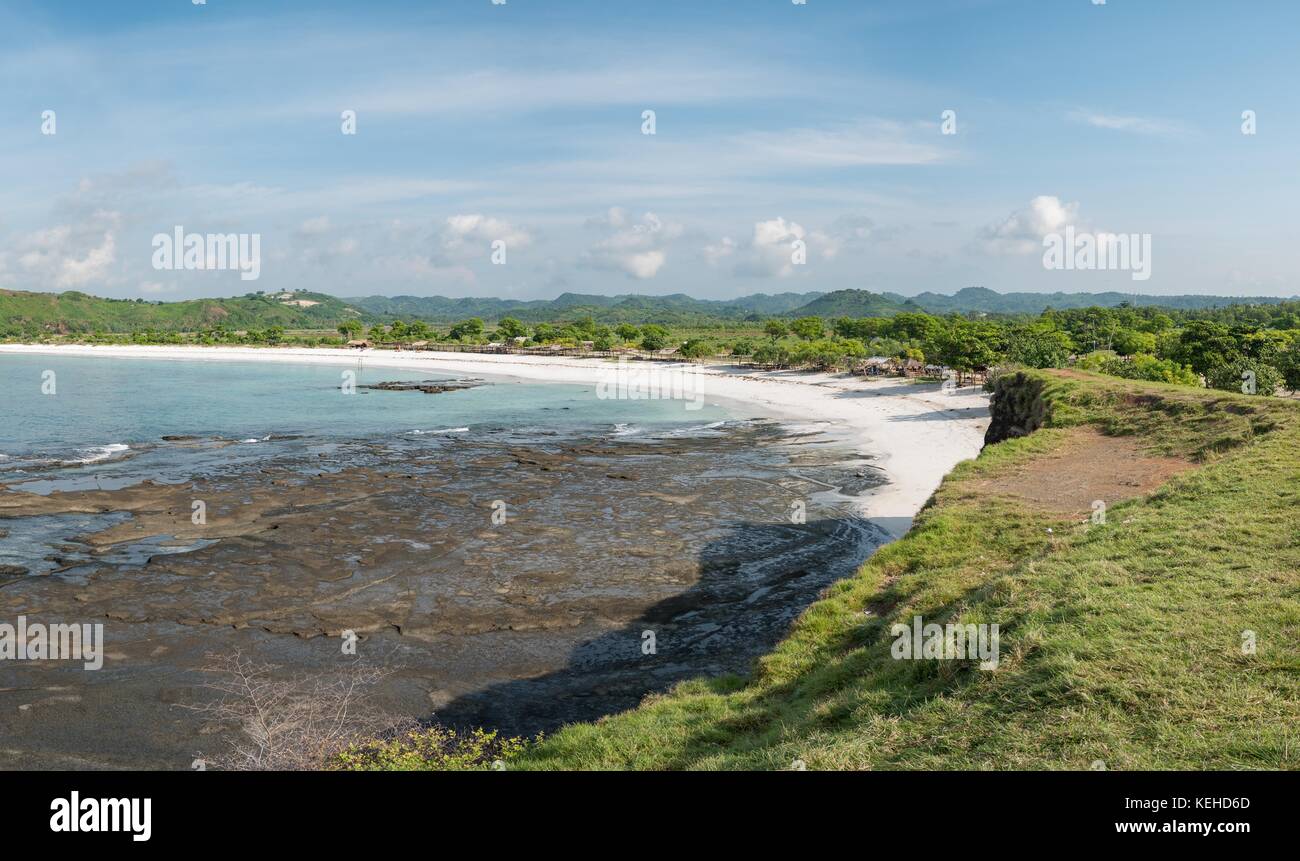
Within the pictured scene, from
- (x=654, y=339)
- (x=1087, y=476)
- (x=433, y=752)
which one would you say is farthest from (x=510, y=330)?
(x=433, y=752)

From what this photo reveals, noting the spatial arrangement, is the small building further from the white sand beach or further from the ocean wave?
the ocean wave

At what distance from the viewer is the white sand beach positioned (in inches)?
1307

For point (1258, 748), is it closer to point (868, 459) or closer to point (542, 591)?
point (542, 591)

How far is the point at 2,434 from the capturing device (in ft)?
151

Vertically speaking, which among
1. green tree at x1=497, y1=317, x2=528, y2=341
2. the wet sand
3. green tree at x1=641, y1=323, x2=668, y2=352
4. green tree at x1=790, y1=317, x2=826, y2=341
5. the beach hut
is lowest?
the wet sand

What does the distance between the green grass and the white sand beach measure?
1032 cm

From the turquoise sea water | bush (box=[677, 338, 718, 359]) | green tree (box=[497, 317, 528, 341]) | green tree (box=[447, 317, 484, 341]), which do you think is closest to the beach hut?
the turquoise sea water

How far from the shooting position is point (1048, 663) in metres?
7.63

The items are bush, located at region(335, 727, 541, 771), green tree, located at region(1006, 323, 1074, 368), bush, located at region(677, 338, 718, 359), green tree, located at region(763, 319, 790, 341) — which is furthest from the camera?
green tree, located at region(763, 319, 790, 341)

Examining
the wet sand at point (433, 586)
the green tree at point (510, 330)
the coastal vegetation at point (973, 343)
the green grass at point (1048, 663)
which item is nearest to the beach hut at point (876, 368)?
the coastal vegetation at point (973, 343)
